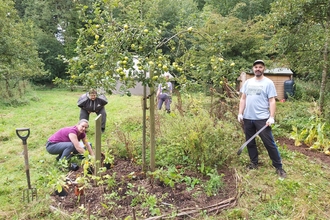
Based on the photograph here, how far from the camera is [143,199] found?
9.37 feet

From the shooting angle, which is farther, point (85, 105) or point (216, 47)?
point (85, 105)

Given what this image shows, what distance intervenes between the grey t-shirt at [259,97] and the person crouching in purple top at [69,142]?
2.32m

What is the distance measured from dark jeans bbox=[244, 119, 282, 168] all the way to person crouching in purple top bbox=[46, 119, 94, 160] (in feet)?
7.41

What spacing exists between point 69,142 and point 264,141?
2.83 m

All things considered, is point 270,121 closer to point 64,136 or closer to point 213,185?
point 213,185

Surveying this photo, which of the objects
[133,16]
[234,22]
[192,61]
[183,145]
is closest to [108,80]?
[133,16]

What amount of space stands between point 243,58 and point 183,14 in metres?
7.88

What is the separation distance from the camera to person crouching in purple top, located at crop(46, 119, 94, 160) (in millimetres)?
3879

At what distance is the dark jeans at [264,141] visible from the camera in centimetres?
347

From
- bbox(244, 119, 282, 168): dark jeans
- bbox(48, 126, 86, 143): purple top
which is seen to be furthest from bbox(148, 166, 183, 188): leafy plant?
bbox(48, 126, 86, 143): purple top

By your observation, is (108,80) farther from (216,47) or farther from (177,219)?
(177,219)

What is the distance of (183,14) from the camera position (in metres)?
2.97

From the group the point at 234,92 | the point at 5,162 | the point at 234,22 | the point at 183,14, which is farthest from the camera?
the point at 234,22

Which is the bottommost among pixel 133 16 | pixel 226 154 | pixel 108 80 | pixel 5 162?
pixel 5 162
